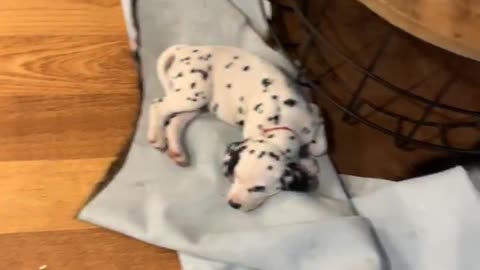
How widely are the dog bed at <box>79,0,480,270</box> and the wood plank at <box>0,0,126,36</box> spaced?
0.18 m

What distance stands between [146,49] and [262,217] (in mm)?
308

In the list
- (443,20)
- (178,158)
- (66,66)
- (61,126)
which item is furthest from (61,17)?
(443,20)

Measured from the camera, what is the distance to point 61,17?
1168mm

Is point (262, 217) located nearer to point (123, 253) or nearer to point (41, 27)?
point (123, 253)

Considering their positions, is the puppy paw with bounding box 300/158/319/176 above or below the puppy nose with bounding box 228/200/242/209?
above

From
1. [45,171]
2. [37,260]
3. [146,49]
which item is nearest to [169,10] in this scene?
[146,49]

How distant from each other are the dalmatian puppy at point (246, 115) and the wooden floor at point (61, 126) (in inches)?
3.0

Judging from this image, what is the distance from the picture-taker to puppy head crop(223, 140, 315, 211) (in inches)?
37.0

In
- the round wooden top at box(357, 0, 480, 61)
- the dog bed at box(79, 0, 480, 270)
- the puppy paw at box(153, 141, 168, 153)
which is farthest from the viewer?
the puppy paw at box(153, 141, 168, 153)

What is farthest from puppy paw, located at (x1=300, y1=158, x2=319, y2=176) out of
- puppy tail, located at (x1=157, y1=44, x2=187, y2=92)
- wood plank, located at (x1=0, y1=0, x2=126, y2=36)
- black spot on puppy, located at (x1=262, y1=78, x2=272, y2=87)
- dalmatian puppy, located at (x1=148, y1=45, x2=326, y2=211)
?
wood plank, located at (x1=0, y1=0, x2=126, y2=36)

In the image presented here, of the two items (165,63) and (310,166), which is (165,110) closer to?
(165,63)

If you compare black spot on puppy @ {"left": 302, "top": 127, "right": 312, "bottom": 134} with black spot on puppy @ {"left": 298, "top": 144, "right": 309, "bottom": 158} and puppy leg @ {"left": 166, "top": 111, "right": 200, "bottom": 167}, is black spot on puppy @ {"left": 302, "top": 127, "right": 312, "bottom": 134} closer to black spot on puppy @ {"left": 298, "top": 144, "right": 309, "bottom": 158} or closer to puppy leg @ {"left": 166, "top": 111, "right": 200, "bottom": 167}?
black spot on puppy @ {"left": 298, "top": 144, "right": 309, "bottom": 158}

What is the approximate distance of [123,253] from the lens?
3.17ft

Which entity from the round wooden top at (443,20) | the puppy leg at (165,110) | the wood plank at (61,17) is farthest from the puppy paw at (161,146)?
the round wooden top at (443,20)
